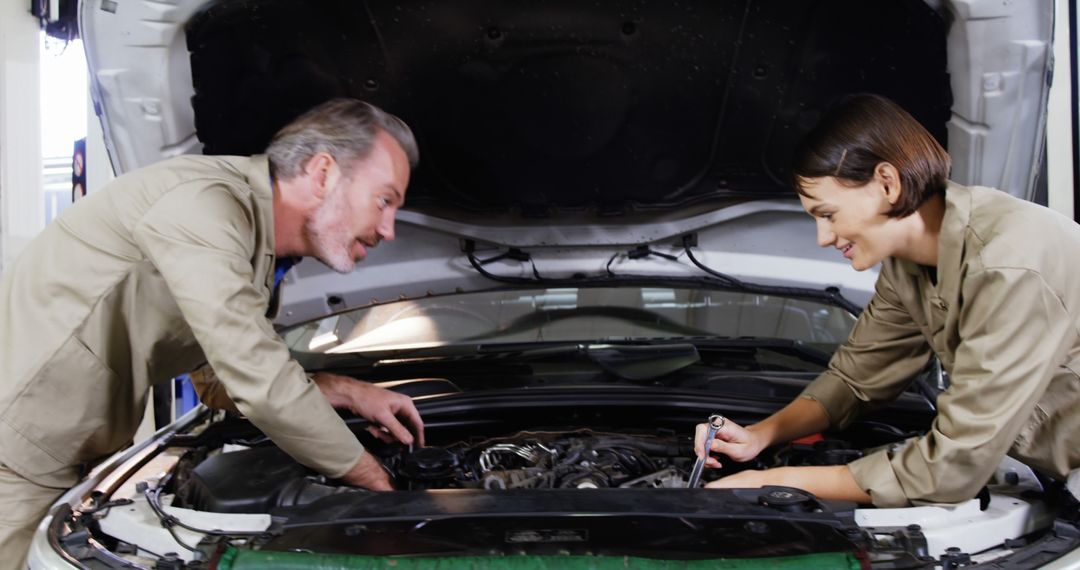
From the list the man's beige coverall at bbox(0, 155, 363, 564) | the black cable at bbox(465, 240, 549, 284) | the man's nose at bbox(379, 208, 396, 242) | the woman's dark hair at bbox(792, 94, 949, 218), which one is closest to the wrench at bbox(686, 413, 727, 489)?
the woman's dark hair at bbox(792, 94, 949, 218)

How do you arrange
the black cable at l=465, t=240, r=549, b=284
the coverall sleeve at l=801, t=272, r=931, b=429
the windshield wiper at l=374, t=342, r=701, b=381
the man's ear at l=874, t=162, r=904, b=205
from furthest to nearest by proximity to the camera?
the black cable at l=465, t=240, r=549, b=284 → the windshield wiper at l=374, t=342, r=701, b=381 → the coverall sleeve at l=801, t=272, r=931, b=429 → the man's ear at l=874, t=162, r=904, b=205

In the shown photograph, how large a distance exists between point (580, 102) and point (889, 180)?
1128 mm

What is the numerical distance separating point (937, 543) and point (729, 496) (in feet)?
1.05

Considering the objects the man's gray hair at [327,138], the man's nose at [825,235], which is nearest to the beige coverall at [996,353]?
the man's nose at [825,235]

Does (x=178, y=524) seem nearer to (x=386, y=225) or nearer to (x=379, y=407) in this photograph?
(x=379, y=407)

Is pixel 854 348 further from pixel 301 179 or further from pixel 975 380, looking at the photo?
pixel 301 179

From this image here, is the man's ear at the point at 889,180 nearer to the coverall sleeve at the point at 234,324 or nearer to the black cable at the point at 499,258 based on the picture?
the coverall sleeve at the point at 234,324

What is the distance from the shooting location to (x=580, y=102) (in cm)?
245

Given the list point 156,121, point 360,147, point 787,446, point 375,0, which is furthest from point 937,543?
point 156,121

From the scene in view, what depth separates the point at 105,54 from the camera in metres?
2.03

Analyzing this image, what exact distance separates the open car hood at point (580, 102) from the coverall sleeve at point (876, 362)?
580 mm

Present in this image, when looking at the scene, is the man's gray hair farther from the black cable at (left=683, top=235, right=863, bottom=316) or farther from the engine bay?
the black cable at (left=683, top=235, right=863, bottom=316)

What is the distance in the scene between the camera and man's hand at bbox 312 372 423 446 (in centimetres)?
194

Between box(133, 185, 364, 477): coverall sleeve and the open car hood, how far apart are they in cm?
66
